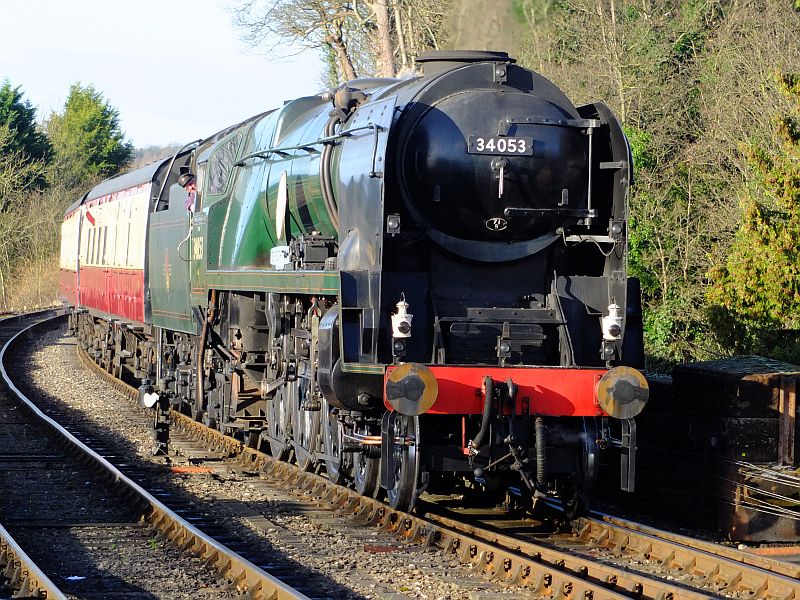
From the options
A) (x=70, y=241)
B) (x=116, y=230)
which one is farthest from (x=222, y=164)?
(x=70, y=241)

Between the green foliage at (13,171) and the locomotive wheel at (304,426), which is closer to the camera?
the locomotive wheel at (304,426)

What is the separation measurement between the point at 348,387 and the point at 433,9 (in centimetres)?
2353

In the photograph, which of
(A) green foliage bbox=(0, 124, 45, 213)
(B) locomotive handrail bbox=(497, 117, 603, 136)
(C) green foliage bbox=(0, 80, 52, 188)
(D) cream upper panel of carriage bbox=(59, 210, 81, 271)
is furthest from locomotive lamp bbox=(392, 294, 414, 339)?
(C) green foliage bbox=(0, 80, 52, 188)

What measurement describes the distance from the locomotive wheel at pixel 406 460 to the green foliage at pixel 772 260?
6746 millimetres

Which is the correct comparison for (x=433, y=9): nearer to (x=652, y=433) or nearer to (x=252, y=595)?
A: (x=652, y=433)

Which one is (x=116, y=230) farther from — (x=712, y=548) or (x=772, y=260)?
(x=712, y=548)

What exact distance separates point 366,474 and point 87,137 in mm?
64796

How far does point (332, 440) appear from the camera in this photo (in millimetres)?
9789

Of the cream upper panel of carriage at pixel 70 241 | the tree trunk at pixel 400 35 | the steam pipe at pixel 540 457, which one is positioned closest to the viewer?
the steam pipe at pixel 540 457

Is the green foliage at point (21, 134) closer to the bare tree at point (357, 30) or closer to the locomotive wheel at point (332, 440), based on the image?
the bare tree at point (357, 30)

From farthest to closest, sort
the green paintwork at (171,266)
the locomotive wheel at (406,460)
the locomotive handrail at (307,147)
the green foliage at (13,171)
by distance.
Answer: the green foliage at (13,171), the green paintwork at (171,266), the locomotive handrail at (307,147), the locomotive wheel at (406,460)

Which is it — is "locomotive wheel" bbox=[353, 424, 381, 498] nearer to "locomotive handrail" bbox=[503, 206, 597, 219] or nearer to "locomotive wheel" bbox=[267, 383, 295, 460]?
"locomotive wheel" bbox=[267, 383, 295, 460]

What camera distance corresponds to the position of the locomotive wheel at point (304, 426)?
1030 cm

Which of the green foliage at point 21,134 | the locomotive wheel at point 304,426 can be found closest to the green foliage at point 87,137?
the green foliage at point 21,134
